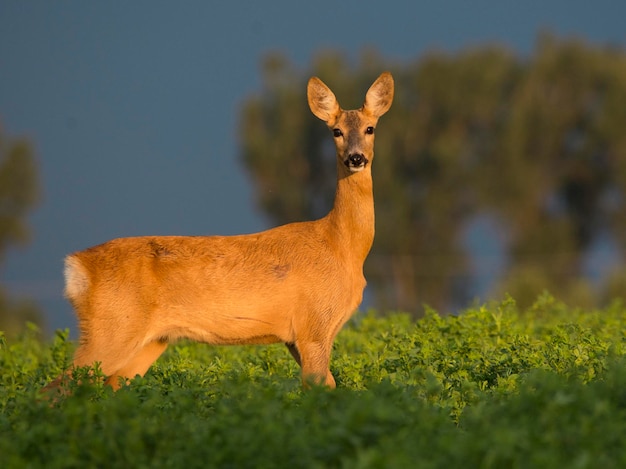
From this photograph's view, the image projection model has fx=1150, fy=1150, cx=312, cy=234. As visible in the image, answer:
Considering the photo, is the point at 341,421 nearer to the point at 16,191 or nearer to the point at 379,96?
the point at 379,96

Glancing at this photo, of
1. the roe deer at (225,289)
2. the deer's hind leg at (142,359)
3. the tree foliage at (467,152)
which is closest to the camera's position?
the roe deer at (225,289)

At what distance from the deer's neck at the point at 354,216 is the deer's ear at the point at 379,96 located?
0.74 metres

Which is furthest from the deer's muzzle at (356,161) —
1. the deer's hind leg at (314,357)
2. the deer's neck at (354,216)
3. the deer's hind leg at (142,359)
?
the deer's hind leg at (142,359)

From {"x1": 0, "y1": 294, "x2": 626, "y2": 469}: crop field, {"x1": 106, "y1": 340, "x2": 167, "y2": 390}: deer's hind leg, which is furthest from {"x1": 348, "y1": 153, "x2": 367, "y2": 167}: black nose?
{"x1": 106, "y1": 340, "x2": 167, "y2": 390}: deer's hind leg

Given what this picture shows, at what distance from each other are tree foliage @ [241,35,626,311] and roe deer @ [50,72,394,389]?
1624 inches

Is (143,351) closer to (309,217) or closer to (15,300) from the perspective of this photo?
(15,300)

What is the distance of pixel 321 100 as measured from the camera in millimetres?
9773

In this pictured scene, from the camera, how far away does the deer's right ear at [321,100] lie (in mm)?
9695

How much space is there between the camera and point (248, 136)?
55.2 meters

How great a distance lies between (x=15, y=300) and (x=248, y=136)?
2311cm

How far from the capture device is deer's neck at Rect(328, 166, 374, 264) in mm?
8953

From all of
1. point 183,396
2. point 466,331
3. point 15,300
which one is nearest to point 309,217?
point 15,300

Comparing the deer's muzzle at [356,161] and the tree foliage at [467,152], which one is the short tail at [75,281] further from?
the tree foliage at [467,152]

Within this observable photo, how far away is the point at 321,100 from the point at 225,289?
7.06ft
